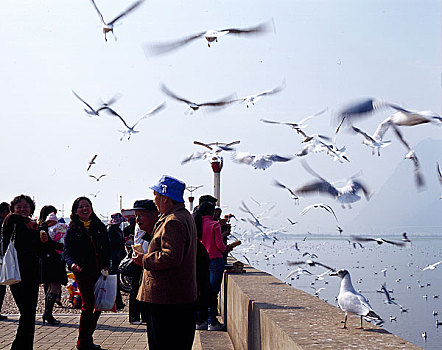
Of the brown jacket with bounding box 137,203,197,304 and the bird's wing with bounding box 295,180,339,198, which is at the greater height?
the bird's wing with bounding box 295,180,339,198

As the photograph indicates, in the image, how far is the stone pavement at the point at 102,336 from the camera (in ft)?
23.6

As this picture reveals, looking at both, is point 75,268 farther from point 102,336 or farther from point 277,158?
point 277,158

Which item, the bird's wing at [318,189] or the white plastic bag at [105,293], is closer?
the white plastic bag at [105,293]

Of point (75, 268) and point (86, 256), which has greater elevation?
point (86, 256)

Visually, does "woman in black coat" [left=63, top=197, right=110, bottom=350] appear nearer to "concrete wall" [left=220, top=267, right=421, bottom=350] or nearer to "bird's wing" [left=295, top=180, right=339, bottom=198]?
"concrete wall" [left=220, top=267, right=421, bottom=350]

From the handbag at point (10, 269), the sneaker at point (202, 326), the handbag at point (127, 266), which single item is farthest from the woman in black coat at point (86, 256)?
the sneaker at point (202, 326)

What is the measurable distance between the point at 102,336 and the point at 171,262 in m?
3.86

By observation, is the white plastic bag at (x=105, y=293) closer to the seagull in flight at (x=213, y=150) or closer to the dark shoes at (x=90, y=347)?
the dark shoes at (x=90, y=347)

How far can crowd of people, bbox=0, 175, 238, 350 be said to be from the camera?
4582 mm

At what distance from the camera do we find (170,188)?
4.74 metres

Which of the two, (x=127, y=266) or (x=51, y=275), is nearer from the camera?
(x=127, y=266)

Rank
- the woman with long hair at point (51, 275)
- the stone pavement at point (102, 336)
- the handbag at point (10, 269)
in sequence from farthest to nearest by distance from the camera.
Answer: the woman with long hair at point (51, 275), the stone pavement at point (102, 336), the handbag at point (10, 269)

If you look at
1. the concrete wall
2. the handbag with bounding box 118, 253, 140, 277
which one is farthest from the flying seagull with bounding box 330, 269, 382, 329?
the handbag with bounding box 118, 253, 140, 277

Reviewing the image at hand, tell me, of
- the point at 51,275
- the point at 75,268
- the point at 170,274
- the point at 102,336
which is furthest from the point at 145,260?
the point at 51,275
